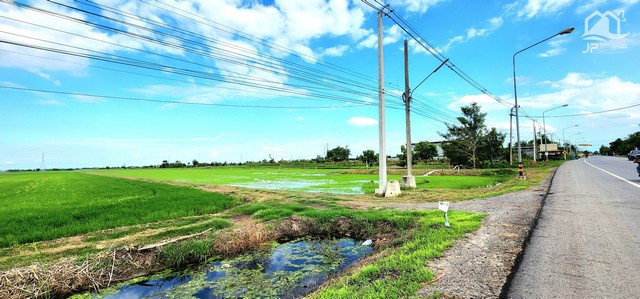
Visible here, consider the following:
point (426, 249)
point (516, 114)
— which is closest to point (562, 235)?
point (426, 249)

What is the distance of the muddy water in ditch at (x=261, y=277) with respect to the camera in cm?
495

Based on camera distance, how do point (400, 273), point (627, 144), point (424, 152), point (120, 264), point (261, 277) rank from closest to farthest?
point (400, 273)
point (261, 277)
point (120, 264)
point (424, 152)
point (627, 144)

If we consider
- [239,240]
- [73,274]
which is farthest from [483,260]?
[73,274]

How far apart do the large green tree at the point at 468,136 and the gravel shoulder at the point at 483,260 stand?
3789 cm

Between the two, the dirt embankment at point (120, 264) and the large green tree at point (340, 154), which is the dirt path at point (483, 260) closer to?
Result: the dirt embankment at point (120, 264)

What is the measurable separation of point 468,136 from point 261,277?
43.0m

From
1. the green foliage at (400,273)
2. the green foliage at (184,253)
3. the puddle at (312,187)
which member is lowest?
the green foliage at (184,253)

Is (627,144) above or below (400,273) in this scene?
above

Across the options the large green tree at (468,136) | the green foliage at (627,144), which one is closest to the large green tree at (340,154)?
the large green tree at (468,136)

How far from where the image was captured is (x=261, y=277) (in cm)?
547

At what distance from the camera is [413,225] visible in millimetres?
7496

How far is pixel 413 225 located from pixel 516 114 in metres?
20.8

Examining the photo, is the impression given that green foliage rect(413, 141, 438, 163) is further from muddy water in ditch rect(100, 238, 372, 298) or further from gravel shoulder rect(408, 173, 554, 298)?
muddy water in ditch rect(100, 238, 372, 298)

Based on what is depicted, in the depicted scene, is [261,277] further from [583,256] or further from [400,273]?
[583,256]
